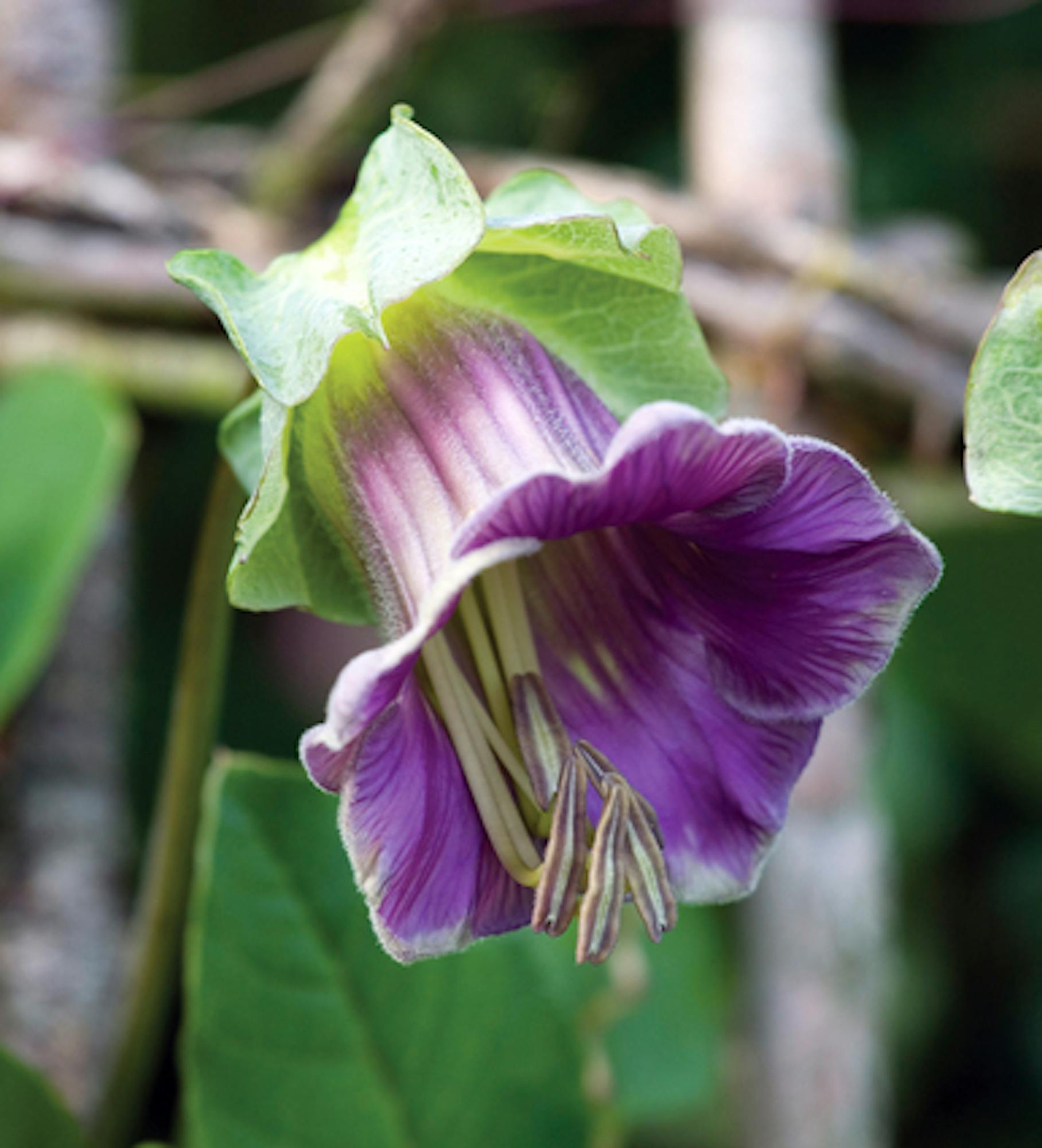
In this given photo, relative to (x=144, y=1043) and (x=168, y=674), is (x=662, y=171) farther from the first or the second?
(x=144, y=1043)

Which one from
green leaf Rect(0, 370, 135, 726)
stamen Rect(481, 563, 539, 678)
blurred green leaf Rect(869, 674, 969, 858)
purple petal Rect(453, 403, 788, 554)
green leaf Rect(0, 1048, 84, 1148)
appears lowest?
blurred green leaf Rect(869, 674, 969, 858)

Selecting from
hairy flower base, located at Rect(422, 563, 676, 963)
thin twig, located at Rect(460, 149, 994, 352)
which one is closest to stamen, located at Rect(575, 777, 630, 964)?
hairy flower base, located at Rect(422, 563, 676, 963)

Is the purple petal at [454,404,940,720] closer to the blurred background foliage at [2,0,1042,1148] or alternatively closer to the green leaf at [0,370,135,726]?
the green leaf at [0,370,135,726]

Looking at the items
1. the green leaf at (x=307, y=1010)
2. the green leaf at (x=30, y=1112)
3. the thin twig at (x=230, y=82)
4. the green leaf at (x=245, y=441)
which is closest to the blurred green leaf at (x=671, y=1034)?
the green leaf at (x=307, y=1010)

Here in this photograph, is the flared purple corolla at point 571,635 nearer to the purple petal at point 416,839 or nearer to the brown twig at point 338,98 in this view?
the purple petal at point 416,839

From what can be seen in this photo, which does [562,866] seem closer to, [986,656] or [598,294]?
[598,294]

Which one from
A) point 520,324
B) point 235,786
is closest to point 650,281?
point 520,324
